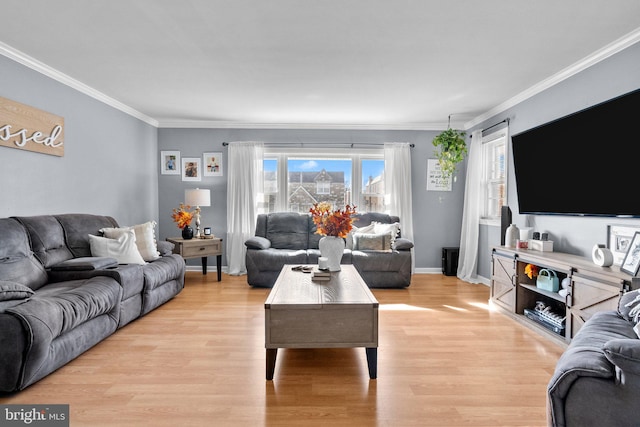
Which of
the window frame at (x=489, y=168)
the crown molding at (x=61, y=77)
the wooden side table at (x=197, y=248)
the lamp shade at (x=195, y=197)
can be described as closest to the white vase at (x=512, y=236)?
the window frame at (x=489, y=168)

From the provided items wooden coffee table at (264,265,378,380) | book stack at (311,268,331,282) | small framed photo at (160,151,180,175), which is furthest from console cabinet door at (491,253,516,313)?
small framed photo at (160,151,180,175)

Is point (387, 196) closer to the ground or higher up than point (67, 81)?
closer to the ground

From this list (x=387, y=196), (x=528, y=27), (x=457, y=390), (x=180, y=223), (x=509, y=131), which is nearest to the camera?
(x=457, y=390)

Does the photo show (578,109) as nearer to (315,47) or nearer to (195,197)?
(315,47)

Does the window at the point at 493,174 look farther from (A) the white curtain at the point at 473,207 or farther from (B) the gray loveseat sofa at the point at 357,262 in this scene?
(B) the gray loveseat sofa at the point at 357,262

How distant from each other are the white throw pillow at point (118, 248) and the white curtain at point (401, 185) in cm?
364

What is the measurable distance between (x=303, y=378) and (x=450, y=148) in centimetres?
403

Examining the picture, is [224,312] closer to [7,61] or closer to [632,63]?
[7,61]

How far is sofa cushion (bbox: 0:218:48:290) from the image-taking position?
8.46 ft

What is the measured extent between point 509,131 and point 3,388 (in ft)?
17.0

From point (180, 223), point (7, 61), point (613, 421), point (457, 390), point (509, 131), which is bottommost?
point (457, 390)

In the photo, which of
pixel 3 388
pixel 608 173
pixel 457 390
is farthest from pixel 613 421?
pixel 3 388

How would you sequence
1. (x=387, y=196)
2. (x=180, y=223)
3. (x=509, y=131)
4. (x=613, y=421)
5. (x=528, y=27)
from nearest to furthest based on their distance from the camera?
(x=613, y=421), (x=528, y=27), (x=509, y=131), (x=180, y=223), (x=387, y=196)

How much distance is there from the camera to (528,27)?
2523 millimetres
